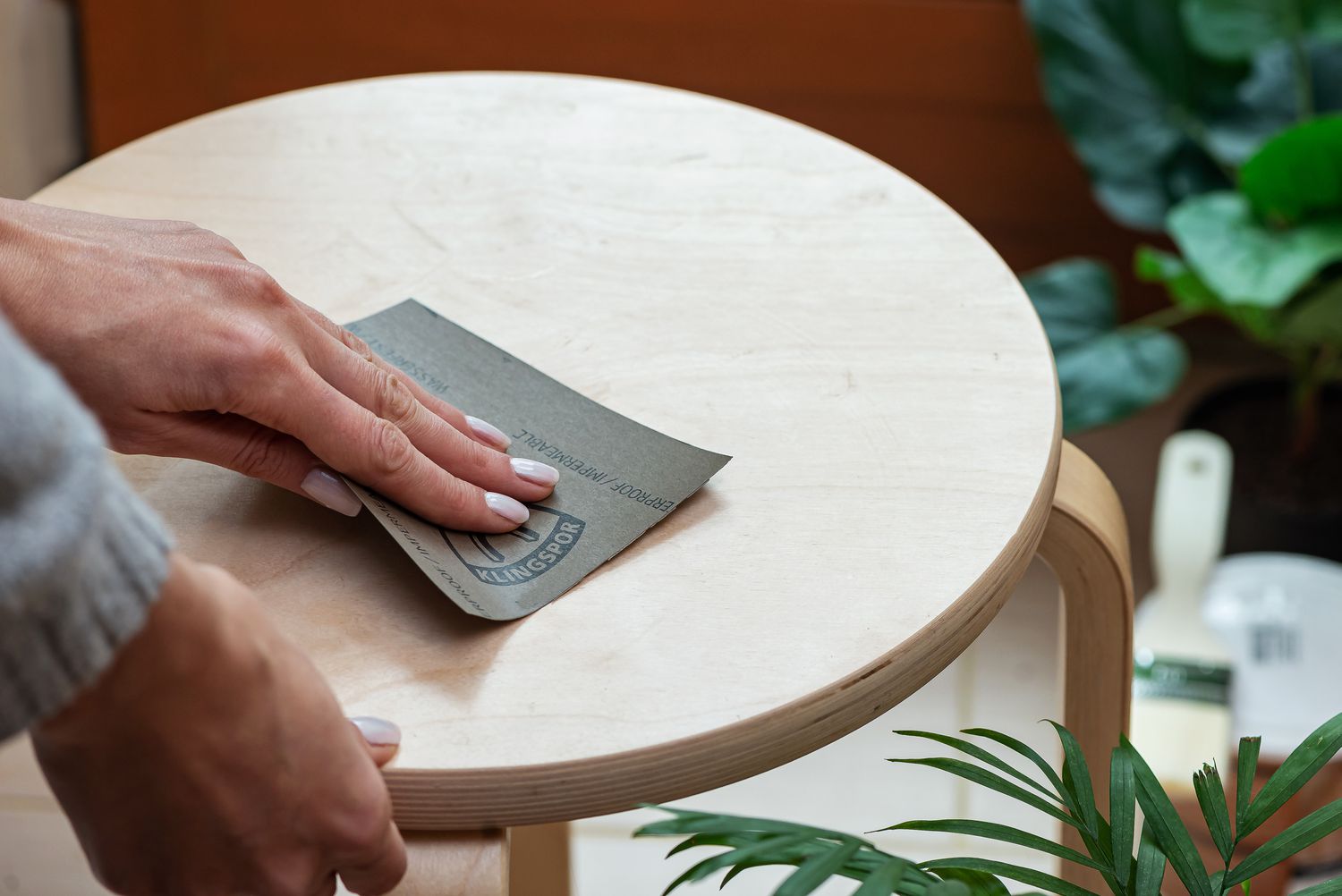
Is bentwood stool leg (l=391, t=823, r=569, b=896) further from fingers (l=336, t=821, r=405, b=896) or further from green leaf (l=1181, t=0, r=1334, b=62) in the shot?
green leaf (l=1181, t=0, r=1334, b=62)

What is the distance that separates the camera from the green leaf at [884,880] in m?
0.41

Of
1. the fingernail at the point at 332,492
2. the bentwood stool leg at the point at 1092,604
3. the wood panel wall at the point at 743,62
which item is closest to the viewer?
the fingernail at the point at 332,492

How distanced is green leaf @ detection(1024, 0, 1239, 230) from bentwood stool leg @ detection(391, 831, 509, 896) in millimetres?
1244

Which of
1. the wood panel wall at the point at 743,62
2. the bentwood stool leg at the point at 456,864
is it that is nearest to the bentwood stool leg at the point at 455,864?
the bentwood stool leg at the point at 456,864

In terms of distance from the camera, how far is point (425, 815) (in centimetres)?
44

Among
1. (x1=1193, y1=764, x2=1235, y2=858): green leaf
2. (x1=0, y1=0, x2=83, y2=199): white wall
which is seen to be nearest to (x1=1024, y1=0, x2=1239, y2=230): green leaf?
(x1=1193, y1=764, x2=1235, y2=858): green leaf

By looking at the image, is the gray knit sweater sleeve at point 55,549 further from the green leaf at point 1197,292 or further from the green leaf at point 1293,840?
the green leaf at point 1197,292

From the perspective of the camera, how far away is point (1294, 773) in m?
0.50

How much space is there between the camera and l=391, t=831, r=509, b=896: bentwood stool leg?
44cm

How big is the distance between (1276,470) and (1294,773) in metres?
1.12

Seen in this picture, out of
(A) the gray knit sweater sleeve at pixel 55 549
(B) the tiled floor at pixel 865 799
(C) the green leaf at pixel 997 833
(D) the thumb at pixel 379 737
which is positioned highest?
(A) the gray knit sweater sleeve at pixel 55 549

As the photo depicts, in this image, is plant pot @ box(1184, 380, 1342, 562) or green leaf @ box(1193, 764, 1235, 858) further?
plant pot @ box(1184, 380, 1342, 562)

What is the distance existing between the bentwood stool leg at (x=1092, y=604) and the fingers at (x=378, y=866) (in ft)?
1.30

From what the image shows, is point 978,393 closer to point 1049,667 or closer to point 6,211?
point 6,211
